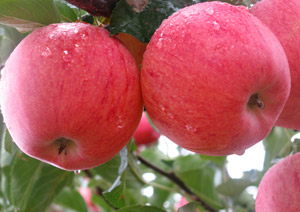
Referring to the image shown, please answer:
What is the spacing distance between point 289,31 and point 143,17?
371 mm

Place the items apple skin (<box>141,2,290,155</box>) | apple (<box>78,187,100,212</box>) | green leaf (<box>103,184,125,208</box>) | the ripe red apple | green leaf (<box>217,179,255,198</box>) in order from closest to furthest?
apple skin (<box>141,2,290,155</box>), green leaf (<box>103,184,125,208</box>), green leaf (<box>217,179,255,198</box>), the ripe red apple, apple (<box>78,187,100,212</box>)

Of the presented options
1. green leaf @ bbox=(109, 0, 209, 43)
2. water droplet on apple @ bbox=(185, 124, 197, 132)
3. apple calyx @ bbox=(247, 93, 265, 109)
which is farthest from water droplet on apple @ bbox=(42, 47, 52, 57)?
apple calyx @ bbox=(247, 93, 265, 109)

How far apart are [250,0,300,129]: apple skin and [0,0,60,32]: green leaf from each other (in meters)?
0.55

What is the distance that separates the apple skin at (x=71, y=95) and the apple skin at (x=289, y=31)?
38cm

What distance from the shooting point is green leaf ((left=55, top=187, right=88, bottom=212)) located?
221 centimetres

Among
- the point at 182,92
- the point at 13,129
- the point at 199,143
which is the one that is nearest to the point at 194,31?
the point at 182,92

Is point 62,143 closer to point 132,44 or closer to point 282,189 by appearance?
point 132,44

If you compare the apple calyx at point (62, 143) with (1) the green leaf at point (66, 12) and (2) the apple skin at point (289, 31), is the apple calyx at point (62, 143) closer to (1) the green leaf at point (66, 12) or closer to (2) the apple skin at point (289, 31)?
(1) the green leaf at point (66, 12)

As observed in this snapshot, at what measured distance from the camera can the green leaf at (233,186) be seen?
170cm

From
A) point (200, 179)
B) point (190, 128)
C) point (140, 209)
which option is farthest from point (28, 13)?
point (200, 179)

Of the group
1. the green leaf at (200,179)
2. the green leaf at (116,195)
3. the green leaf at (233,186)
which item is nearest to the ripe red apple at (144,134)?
the green leaf at (200,179)

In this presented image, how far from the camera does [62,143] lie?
95 cm

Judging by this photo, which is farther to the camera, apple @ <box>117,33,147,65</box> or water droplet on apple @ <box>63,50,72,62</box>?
apple @ <box>117,33,147,65</box>

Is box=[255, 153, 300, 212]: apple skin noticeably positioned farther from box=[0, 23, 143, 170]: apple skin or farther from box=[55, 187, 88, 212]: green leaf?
box=[55, 187, 88, 212]: green leaf
